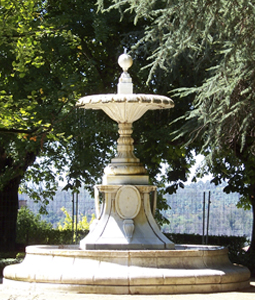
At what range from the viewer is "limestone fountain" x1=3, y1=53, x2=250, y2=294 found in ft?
27.6

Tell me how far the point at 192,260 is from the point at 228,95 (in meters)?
2.74

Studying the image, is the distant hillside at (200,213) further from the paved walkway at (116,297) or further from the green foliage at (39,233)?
the paved walkway at (116,297)

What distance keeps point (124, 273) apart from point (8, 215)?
9.75 metres

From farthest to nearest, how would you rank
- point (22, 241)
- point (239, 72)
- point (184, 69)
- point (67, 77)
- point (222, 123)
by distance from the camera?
point (22, 241) < point (184, 69) < point (67, 77) < point (222, 123) < point (239, 72)

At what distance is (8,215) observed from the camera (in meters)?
17.6

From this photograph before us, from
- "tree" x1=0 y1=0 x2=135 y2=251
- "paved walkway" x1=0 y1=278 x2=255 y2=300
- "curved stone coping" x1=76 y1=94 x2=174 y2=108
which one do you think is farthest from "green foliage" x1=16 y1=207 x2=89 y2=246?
"paved walkway" x1=0 y1=278 x2=255 y2=300

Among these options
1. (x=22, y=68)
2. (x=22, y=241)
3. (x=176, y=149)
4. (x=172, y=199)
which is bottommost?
(x=22, y=241)

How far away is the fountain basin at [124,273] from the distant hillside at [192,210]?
11.9 metres

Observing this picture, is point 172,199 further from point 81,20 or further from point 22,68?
point 22,68

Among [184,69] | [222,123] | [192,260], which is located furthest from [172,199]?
[192,260]

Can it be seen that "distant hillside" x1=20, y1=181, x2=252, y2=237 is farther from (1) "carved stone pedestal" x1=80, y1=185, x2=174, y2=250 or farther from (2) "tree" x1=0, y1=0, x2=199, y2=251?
(1) "carved stone pedestal" x1=80, y1=185, x2=174, y2=250

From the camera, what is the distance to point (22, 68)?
11336mm

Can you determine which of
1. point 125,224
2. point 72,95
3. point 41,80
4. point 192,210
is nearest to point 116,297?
point 125,224

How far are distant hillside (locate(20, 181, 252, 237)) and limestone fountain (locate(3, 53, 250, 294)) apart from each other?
425 inches
